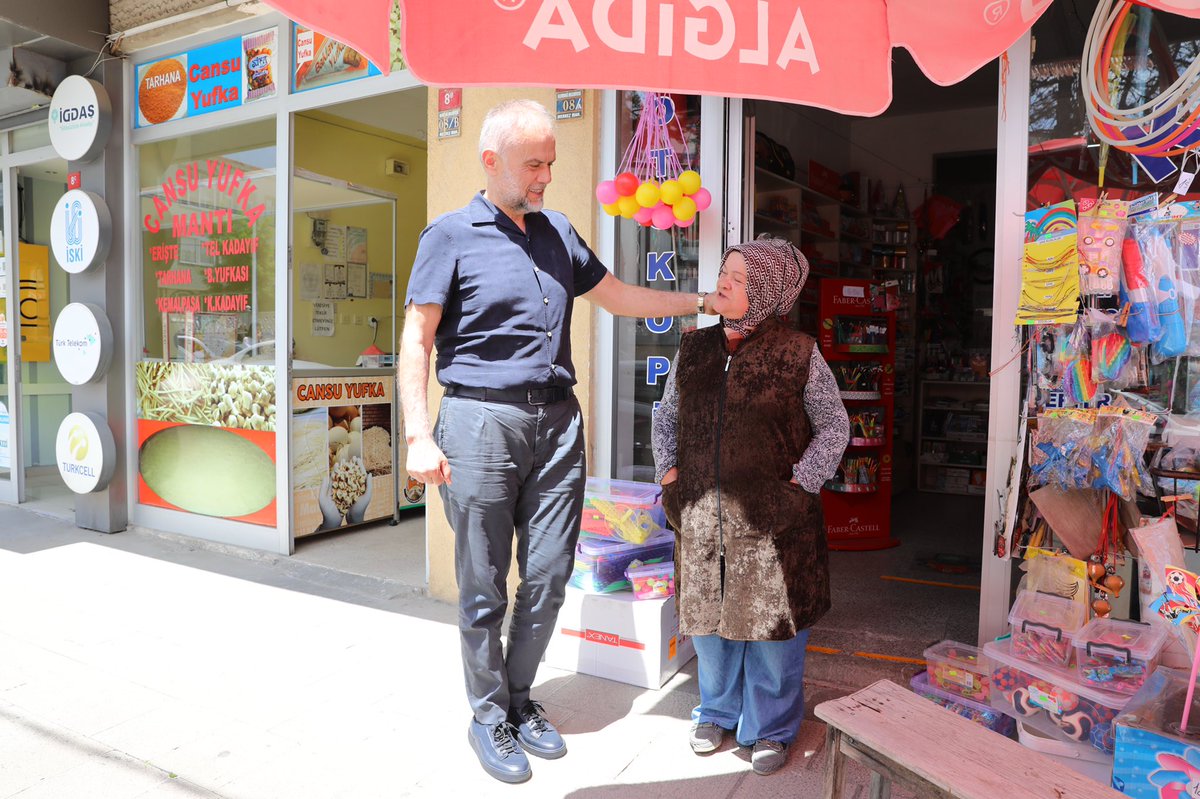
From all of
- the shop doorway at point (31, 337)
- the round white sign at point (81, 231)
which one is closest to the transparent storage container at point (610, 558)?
the round white sign at point (81, 231)

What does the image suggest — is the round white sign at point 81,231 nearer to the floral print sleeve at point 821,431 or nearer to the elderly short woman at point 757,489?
the elderly short woman at point 757,489

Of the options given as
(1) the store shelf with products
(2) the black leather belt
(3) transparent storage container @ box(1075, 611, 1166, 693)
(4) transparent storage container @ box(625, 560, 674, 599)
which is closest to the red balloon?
(2) the black leather belt

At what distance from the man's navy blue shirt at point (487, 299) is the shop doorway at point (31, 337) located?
4.85 m

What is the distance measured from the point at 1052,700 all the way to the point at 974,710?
231 millimetres

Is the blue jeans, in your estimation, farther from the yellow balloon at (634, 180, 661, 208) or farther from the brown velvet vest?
the yellow balloon at (634, 180, 661, 208)

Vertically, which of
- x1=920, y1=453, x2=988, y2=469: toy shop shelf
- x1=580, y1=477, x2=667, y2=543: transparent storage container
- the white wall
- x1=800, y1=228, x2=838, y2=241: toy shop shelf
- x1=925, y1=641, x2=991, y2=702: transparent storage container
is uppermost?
the white wall

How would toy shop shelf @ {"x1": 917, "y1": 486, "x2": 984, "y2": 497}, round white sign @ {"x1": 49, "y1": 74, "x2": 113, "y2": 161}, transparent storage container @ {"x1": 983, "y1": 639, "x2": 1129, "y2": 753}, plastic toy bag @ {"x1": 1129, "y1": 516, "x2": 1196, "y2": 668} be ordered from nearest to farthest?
plastic toy bag @ {"x1": 1129, "y1": 516, "x2": 1196, "y2": 668}, transparent storage container @ {"x1": 983, "y1": 639, "x2": 1129, "y2": 753}, round white sign @ {"x1": 49, "y1": 74, "x2": 113, "y2": 161}, toy shop shelf @ {"x1": 917, "y1": 486, "x2": 984, "y2": 497}

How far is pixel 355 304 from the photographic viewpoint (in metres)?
5.85

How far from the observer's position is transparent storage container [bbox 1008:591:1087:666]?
2.39 meters

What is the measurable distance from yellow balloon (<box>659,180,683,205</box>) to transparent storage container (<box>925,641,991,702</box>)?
1.86m

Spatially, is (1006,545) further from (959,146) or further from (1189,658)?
(959,146)

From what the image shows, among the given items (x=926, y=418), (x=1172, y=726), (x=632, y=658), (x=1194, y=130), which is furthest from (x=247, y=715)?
(x=926, y=418)

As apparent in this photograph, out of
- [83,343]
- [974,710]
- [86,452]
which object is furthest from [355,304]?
[974,710]

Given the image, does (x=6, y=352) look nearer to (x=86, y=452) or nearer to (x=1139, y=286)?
(x=86, y=452)
